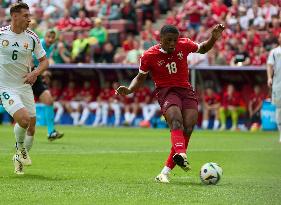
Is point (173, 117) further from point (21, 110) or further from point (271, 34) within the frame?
point (271, 34)

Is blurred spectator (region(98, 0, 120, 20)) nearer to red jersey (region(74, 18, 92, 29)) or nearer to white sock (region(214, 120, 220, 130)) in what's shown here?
red jersey (region(74, 18, 92, 29))

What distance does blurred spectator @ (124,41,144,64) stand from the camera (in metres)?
32.9

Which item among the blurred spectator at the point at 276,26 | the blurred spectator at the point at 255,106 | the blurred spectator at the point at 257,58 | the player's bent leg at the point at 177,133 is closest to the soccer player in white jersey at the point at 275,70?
the blurred spectator at the point at 257,58

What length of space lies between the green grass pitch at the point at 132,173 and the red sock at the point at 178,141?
490mm

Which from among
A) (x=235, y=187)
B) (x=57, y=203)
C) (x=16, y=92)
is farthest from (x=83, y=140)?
(x=57, y=203)

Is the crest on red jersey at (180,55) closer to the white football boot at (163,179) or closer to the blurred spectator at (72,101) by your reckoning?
the white football boot at (163,179)

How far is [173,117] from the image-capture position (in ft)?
41.0

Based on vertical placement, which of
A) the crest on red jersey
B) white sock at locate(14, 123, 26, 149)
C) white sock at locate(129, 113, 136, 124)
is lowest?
white sock at locate(129, 113, 136, 124)

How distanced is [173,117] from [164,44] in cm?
105

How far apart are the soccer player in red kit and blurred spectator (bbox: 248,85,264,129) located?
18.0 meters

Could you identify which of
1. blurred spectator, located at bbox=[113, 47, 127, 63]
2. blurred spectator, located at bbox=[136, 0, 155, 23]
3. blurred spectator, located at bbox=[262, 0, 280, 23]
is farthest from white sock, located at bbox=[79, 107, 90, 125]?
blurred spectator, located at bbox=[262, 0, 280, 23]

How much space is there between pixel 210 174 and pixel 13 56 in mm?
3493

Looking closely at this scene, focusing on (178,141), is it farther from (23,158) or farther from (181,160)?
(23,158)

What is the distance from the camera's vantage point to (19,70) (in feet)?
44.2
